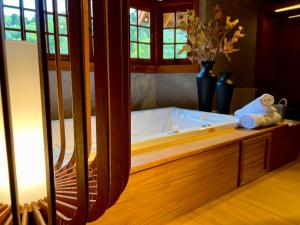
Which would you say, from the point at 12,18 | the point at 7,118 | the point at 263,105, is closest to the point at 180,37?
the point at 263,105

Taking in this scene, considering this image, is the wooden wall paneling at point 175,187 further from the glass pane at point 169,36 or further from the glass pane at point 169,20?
the glass pane at point 169,20

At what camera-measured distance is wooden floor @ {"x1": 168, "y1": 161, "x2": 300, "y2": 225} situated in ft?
4.75

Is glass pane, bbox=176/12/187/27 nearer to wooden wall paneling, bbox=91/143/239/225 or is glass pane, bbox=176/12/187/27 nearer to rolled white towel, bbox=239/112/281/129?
rolled white towel, bbox=239/112/281/129

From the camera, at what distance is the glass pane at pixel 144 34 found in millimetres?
3039

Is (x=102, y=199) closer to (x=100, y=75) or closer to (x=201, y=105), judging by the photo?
(x=100, y=75)

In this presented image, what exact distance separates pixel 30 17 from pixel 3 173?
1880mm

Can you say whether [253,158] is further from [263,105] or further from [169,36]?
[169,36]

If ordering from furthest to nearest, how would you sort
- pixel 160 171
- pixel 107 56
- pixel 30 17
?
pixel 30 17 < pixel 160 171 < pixel 107 56

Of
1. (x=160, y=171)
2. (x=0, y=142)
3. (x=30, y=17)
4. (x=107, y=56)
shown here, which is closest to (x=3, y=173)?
(x=0, y=142)

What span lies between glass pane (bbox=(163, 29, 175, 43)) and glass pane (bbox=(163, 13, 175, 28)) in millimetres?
63

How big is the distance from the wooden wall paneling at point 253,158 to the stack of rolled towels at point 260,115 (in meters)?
0.13

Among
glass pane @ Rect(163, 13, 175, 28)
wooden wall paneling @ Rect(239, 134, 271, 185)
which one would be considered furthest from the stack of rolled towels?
glass pane @ Rect(163, 13, 175, 28)

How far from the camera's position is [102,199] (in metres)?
0.60

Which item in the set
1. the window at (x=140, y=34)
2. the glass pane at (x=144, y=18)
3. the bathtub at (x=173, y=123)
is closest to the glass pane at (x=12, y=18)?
the bathtub at (x=173, y=123)
